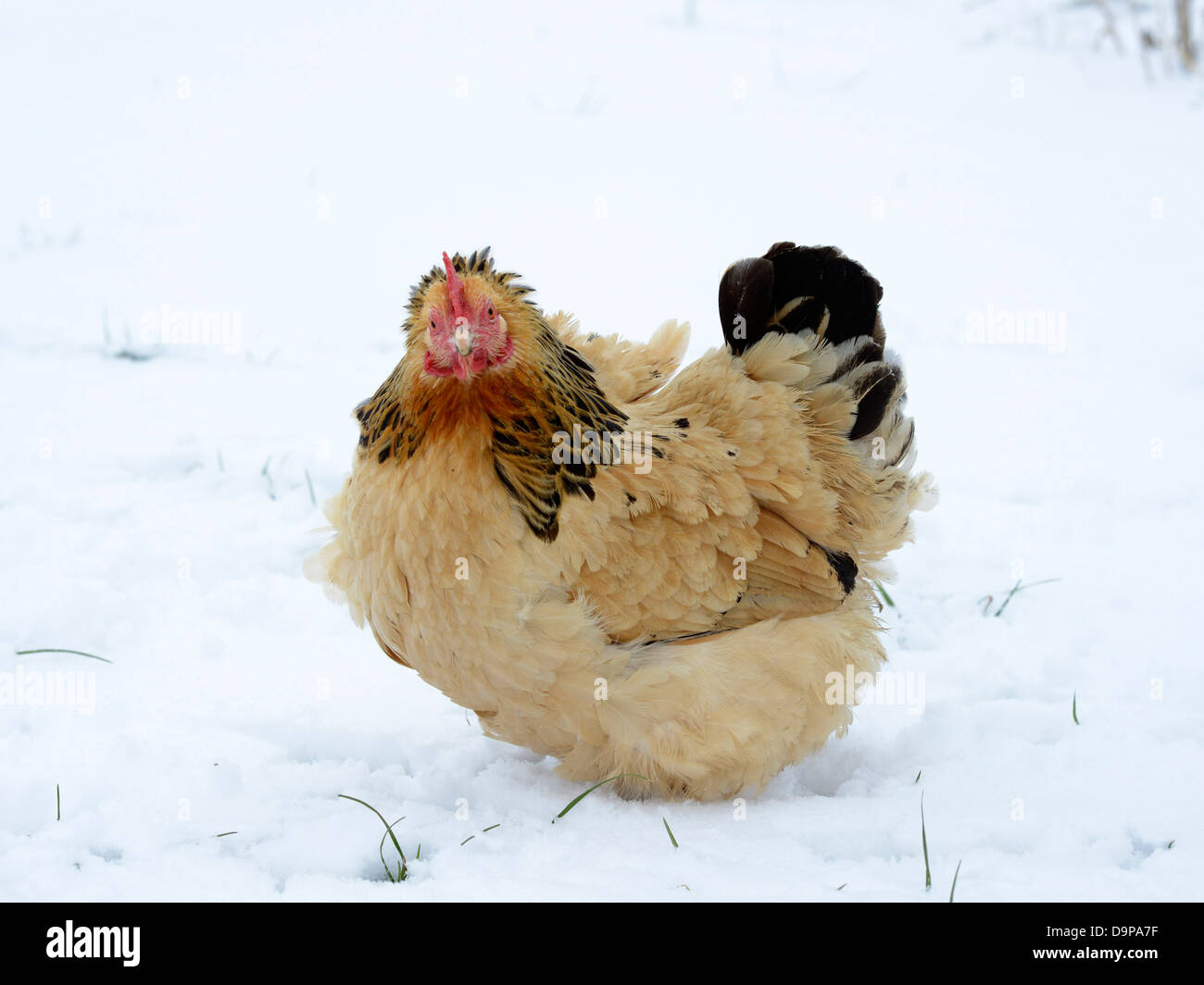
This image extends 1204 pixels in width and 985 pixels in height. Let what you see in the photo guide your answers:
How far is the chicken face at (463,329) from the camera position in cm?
287

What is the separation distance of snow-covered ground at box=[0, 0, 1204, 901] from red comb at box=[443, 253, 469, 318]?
146cm

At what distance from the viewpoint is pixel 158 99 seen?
11.0m

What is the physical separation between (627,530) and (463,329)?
803 millimetres

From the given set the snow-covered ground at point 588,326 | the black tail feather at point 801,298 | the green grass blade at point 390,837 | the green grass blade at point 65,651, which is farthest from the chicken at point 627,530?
the green grass blade at point 65,651

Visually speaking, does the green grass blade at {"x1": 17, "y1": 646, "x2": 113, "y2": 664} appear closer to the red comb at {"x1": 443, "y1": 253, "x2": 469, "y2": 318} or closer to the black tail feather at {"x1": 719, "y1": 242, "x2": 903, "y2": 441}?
the red comb at {"x1": 443, "y1": 253, "x2": 469, "y2": 318}

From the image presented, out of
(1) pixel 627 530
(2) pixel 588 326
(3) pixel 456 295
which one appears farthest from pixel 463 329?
(2) pixel 588 326

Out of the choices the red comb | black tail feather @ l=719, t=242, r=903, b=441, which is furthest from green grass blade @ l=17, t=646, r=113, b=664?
black tail feather @ l=719, t=242, r=903, b=441

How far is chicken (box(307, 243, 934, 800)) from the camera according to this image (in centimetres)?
298

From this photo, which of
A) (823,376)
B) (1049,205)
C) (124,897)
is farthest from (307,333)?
(1049,205)

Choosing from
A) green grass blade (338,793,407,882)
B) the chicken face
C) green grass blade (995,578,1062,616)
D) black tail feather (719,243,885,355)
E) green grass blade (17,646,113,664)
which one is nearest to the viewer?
green grass blade (338,793,407,882)

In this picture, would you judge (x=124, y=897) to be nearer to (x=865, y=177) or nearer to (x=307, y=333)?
(x=307, y=333)

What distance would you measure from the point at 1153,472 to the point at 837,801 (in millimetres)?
3419

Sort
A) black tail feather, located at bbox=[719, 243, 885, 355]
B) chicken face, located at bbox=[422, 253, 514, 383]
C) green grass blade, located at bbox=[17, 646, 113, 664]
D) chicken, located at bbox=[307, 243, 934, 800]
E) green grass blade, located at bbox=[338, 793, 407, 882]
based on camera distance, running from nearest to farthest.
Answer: green grass blade, located at bbox=[338, 793, 407, 882]
chicken face, located at bbox=[422, 253, 514, 383]
chicken, located at bbox=[307, 243, 934, 800]
green grass blade, located at bbox=[17, 646, 113, 664]
black tail feather, located at bbox=[719, 243, 885, 355]

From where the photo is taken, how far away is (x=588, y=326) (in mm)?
7398
